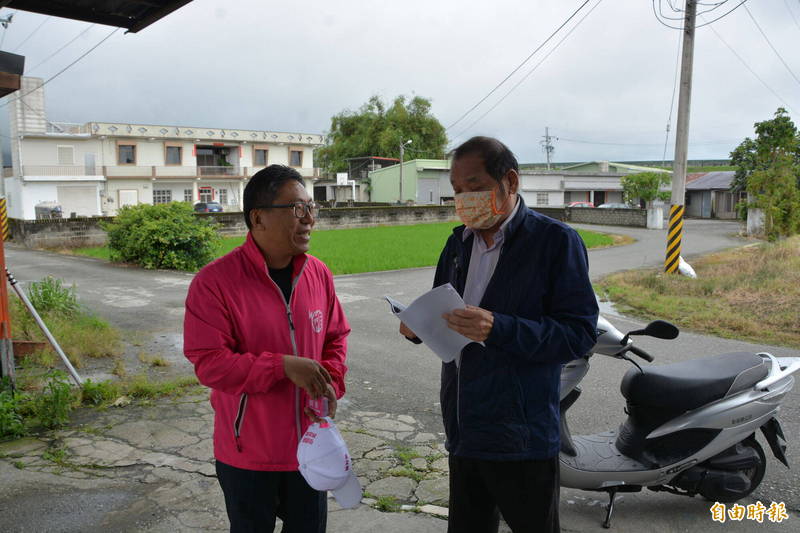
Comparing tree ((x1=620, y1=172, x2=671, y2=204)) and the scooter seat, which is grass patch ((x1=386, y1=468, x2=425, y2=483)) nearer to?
the scooter seat

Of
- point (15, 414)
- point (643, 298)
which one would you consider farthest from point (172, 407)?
point (643, 298)

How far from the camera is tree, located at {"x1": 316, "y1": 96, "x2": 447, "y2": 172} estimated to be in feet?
206

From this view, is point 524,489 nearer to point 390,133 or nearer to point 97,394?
point 97,394

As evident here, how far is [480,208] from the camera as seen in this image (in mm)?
2352

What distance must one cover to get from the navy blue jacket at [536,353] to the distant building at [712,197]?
44.8 metres

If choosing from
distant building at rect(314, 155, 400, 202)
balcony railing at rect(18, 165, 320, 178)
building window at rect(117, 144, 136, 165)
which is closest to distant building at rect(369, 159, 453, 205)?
distant building at rect(314, 155, 400, 202)

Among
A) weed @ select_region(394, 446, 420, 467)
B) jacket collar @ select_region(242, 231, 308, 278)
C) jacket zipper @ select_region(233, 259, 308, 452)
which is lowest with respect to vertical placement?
weed @ select_region(394, 446, 420, 467)

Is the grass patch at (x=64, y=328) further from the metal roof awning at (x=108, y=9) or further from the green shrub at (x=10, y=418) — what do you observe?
the metal roof awning at (x=108, y=9)

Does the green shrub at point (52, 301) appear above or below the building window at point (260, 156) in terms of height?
below

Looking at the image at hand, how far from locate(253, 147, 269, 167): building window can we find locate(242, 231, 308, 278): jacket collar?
4970 cm

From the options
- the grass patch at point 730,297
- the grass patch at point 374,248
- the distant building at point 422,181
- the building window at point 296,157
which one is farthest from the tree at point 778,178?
the building window at point 296,157

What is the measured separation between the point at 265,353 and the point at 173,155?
4877 centimetres

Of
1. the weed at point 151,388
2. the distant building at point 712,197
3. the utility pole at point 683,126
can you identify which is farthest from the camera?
the distant building at point 712,197

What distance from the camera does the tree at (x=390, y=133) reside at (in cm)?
6284
